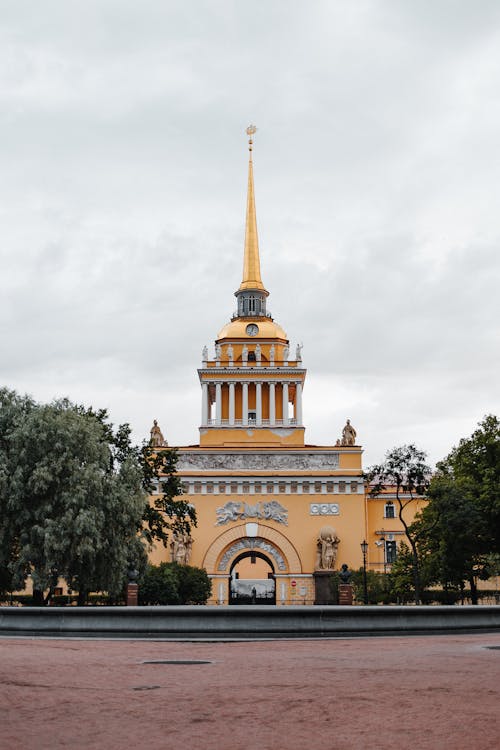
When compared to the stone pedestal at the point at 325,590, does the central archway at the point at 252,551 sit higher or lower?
higher

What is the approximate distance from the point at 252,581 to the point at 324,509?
946 centimetres

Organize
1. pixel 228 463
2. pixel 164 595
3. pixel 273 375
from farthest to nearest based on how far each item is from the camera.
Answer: pixel 273 375
pixel 228 463
pixel 164 595

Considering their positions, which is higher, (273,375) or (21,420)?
(273,375)

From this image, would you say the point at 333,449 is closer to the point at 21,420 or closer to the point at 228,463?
the point at 228,463

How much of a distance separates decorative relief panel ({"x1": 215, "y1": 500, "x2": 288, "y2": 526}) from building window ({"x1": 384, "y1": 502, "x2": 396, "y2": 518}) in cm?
1005

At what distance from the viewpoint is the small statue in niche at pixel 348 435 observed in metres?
66.2

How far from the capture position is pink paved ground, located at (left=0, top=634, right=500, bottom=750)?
7.95 metres

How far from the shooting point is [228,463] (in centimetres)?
6397

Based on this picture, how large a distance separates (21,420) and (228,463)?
106 feet

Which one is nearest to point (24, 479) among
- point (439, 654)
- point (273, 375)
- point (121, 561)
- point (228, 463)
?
point (121, 561)

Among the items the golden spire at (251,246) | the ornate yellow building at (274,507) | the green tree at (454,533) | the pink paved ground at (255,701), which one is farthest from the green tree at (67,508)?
the golden spire at (251,246)

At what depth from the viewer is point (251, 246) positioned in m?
79.4

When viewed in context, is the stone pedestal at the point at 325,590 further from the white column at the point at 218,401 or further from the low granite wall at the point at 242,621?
the low granite wall at the point at 242,621

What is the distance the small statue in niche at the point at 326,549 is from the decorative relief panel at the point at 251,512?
290 cm
